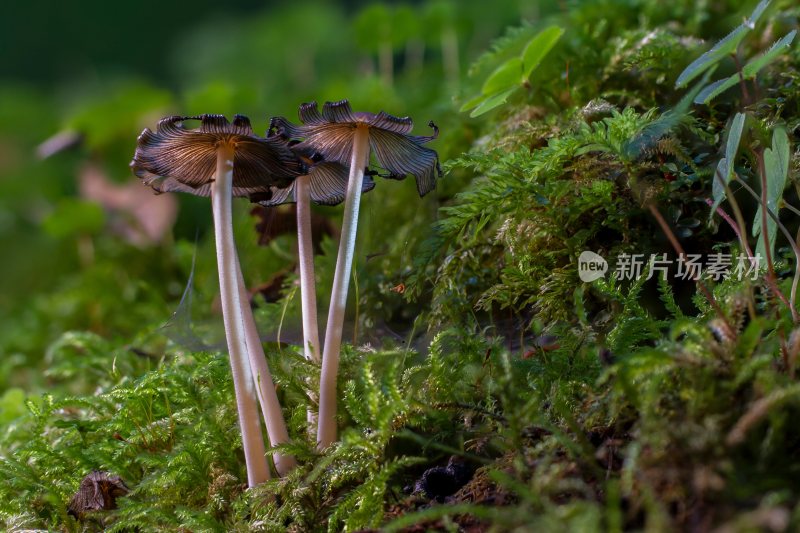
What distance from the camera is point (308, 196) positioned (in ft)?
3.38

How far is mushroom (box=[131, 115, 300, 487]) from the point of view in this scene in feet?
2.92

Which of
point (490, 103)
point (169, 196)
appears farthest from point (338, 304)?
point (169, 196)

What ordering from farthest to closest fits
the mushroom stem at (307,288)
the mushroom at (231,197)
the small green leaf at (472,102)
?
1. the small green leaf at (472,102)
2. the mushroom stem at (307,288)
3. the mushroom at (231,197)

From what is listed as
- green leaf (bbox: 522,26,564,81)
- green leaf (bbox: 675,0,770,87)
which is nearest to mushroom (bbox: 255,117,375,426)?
green leaf (bbox: 522,26,564,81)

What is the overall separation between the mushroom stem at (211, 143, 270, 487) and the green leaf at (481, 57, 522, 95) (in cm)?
48

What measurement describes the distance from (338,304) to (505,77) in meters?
0.51

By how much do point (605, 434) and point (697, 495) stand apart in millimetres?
200

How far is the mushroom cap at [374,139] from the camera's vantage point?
896 mm

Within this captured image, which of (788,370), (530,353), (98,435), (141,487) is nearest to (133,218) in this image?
(98,435)

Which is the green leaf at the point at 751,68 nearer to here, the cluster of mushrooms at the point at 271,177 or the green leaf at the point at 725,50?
the green leaf at the point at 725,50

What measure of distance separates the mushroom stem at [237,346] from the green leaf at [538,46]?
21.3 inches

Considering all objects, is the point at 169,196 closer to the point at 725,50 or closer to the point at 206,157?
the point at 206,157

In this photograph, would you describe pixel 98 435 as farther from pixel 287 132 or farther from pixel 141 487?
pixel 287 132

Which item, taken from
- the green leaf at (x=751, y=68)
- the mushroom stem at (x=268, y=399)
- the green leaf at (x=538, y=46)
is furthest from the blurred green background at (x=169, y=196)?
the green leaf at (x=751, y=68)
